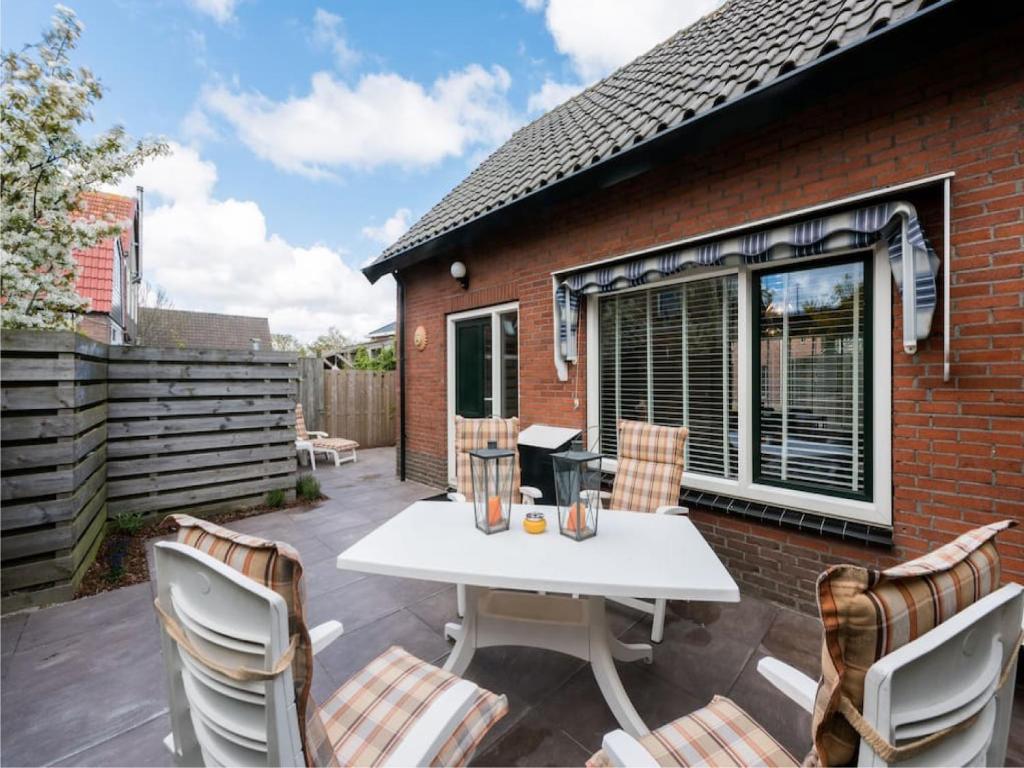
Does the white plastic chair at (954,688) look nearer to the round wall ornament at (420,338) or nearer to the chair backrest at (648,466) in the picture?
the chair backrest at (648,466)

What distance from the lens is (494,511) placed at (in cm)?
215

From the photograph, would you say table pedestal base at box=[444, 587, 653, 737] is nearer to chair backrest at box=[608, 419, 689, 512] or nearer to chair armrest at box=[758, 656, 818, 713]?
chair armrest at box=[758, 656, 818, 713]

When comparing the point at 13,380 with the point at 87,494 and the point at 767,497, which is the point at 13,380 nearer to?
the point at 87,494

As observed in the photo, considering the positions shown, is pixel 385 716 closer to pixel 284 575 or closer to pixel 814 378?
pixel 284 575

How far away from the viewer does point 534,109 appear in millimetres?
7469

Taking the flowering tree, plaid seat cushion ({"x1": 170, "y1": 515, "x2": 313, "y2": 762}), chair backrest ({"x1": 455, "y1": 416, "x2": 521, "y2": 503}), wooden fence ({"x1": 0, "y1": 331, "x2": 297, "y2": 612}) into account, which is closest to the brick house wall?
chair backrest ({"x1": 455, "y1": 416, "x2": 521, "y2": 503})

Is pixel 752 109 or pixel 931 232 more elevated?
pixel 752 109

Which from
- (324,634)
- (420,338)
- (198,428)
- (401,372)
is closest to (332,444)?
(401,372)

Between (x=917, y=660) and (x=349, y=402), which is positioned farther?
(x=349, y=402)

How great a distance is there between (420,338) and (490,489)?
4315 mm

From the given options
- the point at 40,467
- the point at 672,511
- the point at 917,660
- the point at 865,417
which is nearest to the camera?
the point at 917,660

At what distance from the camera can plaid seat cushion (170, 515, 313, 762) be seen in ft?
2.94

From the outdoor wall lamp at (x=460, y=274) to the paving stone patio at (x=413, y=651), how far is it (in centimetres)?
347

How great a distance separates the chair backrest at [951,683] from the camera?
75cm
